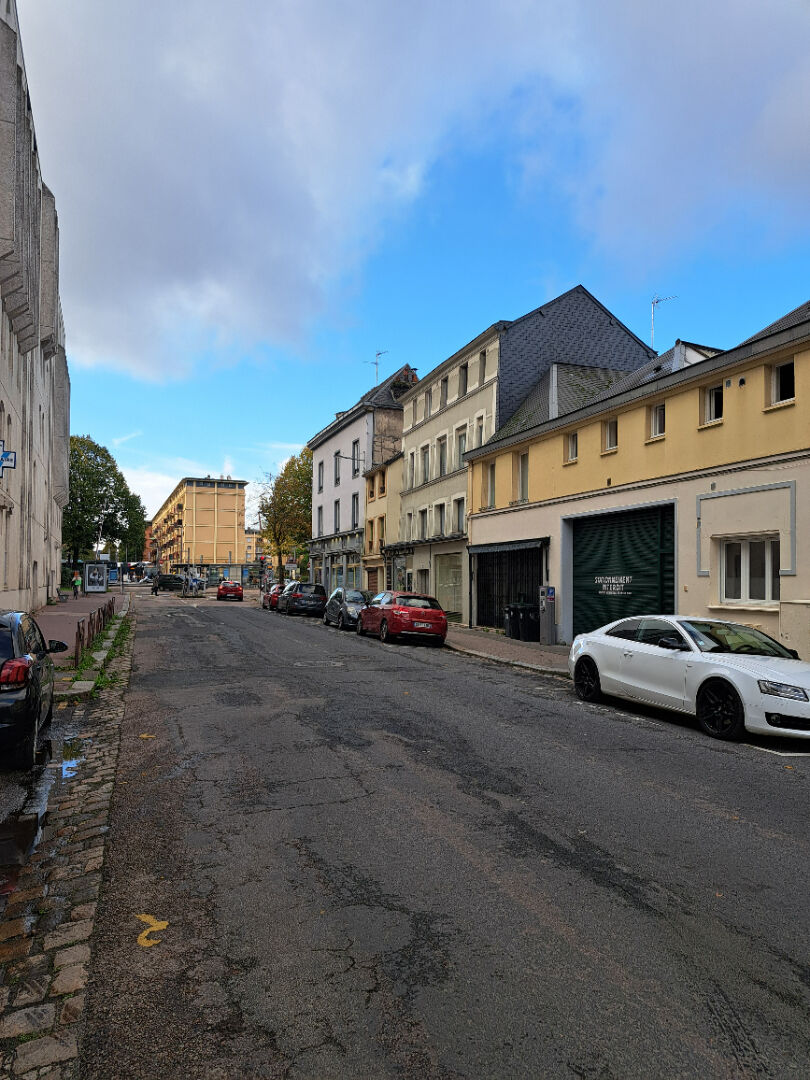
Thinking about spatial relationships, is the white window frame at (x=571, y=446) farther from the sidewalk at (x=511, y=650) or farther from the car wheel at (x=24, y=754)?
the car wheel at (x=24, y=754)

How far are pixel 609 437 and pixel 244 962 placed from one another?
63.2 ft

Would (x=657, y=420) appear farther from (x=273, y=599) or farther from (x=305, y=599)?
(x=273, y=599)

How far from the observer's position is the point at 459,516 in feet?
103

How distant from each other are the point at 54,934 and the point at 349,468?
44555mm

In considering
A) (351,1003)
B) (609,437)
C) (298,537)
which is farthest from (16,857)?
(298,537)

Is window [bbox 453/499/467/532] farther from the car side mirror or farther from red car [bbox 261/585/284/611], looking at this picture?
the car side mirror

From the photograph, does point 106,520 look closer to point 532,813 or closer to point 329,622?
point 329,622

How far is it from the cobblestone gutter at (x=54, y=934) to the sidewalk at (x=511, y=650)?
11.2m

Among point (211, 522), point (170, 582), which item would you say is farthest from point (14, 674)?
point (211, 522)

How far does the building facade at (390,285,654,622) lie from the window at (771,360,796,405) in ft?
37.9

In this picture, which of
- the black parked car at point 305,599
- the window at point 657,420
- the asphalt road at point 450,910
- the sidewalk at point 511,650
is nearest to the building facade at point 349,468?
the black parked car at point 305,599

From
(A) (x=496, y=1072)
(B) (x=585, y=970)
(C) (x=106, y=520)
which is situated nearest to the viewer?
(A) (x=496, y=1072)

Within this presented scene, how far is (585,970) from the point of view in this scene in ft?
11.1

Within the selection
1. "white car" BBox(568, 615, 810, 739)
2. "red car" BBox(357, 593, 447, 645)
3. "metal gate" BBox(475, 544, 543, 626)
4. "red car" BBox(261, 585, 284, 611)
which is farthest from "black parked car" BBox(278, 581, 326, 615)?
"white car" BBox(568, 615, 810, 739)
